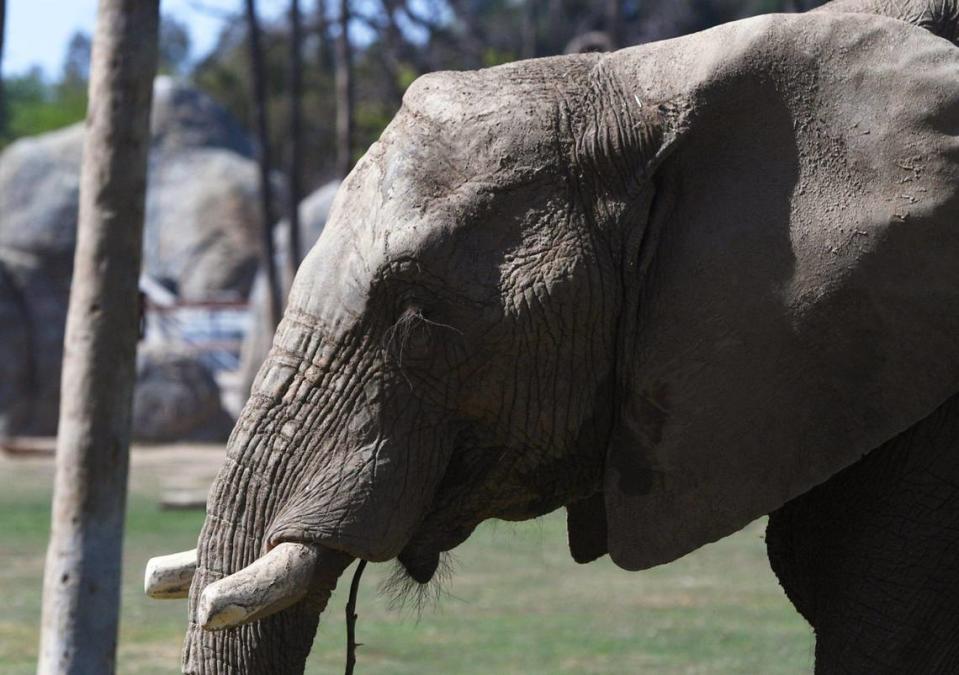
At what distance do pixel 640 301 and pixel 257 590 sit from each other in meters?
0.99

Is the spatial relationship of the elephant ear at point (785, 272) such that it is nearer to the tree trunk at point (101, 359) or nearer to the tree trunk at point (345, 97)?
the tree trunk at point (101, 359)

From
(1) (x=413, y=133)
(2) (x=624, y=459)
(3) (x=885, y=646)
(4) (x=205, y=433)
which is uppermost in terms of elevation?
(1) (x=413, y=133)

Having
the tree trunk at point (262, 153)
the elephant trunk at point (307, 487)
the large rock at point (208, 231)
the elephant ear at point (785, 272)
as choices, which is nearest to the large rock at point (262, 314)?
the tree trunk at point (262, 153)

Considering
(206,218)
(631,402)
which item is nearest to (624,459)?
(631,402)

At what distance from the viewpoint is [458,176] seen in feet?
12.1

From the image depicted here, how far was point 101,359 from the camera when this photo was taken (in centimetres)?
638

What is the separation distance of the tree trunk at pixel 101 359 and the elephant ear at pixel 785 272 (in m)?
3.06

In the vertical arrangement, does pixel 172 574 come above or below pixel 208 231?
below

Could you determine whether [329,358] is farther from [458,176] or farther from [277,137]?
[277,137]

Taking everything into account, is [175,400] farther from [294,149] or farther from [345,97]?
[345,97]

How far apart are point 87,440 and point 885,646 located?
3522 mm

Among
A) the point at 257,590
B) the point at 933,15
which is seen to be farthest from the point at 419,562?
the point at 933,15

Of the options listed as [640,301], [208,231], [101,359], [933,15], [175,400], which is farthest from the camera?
[208,231]

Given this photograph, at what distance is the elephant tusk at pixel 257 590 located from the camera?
3422 mm
